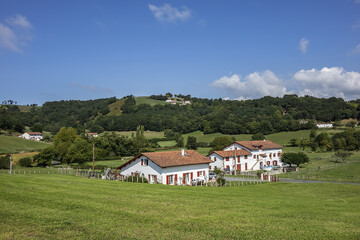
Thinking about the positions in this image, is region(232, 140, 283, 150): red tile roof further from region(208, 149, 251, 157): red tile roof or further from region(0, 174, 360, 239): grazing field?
region(0, 174, 360, 239): grazing field

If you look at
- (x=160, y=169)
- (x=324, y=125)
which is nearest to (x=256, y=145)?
(x=160, y=169)

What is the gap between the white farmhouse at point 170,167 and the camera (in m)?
42.9

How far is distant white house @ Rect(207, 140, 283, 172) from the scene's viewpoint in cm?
6481

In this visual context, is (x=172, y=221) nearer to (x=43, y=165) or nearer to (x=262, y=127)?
(x=43, y=165)

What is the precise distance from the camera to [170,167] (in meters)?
43.2

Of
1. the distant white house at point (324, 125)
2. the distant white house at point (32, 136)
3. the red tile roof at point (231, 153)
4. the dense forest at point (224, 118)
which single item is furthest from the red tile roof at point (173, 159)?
the distant white house at point (324, 125)

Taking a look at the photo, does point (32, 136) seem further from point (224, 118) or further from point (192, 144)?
point (224, 118)

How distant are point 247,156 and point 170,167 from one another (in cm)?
3019

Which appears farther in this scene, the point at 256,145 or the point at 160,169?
the point at 256,145

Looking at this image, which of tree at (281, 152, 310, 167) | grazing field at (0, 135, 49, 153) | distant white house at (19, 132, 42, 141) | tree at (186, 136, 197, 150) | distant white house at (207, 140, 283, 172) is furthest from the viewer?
distant white house at (19, 132, 42, 141)

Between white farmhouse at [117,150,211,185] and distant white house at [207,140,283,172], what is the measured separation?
50.6 feet

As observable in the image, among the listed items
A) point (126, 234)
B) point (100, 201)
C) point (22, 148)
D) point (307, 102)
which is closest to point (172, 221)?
point (126, 234)

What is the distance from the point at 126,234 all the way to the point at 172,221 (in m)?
2.77

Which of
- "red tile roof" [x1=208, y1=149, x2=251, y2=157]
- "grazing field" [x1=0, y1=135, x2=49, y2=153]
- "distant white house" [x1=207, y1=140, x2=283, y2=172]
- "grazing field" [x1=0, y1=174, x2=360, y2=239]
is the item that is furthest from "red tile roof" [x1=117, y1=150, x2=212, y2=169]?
"grazing field" [x1=0, y1=135, x2=49, y2=153]
